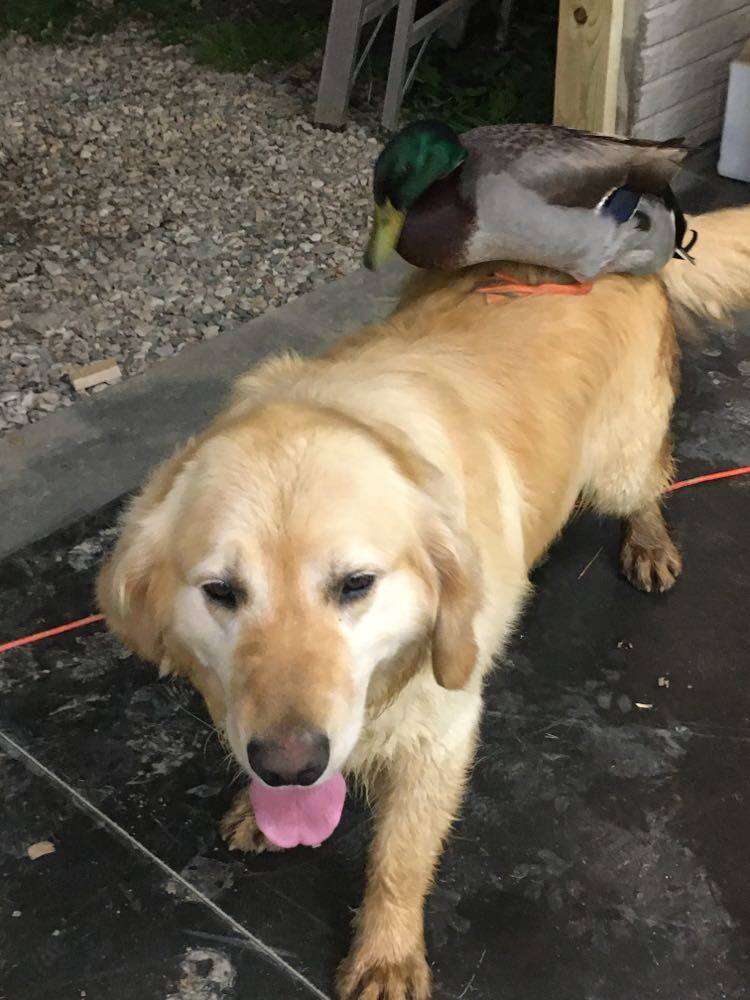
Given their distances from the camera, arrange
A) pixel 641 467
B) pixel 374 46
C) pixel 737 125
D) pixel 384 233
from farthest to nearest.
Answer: pixel 374 46
pixel 737 125
pixel 384 233
pixel 641 467

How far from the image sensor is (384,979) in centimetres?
175

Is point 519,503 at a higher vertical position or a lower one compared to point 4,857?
higher

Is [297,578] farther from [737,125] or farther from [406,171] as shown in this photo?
[737,125]

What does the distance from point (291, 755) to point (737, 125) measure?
391 centimetres

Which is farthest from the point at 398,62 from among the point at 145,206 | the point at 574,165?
the point at 574,165

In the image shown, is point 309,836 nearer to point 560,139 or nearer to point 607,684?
point 607,684

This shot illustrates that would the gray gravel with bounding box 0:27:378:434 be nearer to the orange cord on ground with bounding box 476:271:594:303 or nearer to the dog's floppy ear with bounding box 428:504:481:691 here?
the orange cord on ground with bounding box 476:271:594:303

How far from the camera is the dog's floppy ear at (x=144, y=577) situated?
1.51m

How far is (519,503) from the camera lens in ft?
6.44

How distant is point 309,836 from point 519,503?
797 mm

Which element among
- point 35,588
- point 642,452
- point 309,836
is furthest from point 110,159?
point 309,836

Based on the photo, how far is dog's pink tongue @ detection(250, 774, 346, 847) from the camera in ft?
5.16

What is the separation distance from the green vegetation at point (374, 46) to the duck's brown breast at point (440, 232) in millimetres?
2628

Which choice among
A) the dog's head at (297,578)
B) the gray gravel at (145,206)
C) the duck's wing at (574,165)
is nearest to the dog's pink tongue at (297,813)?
the dog's head at (297,578)
